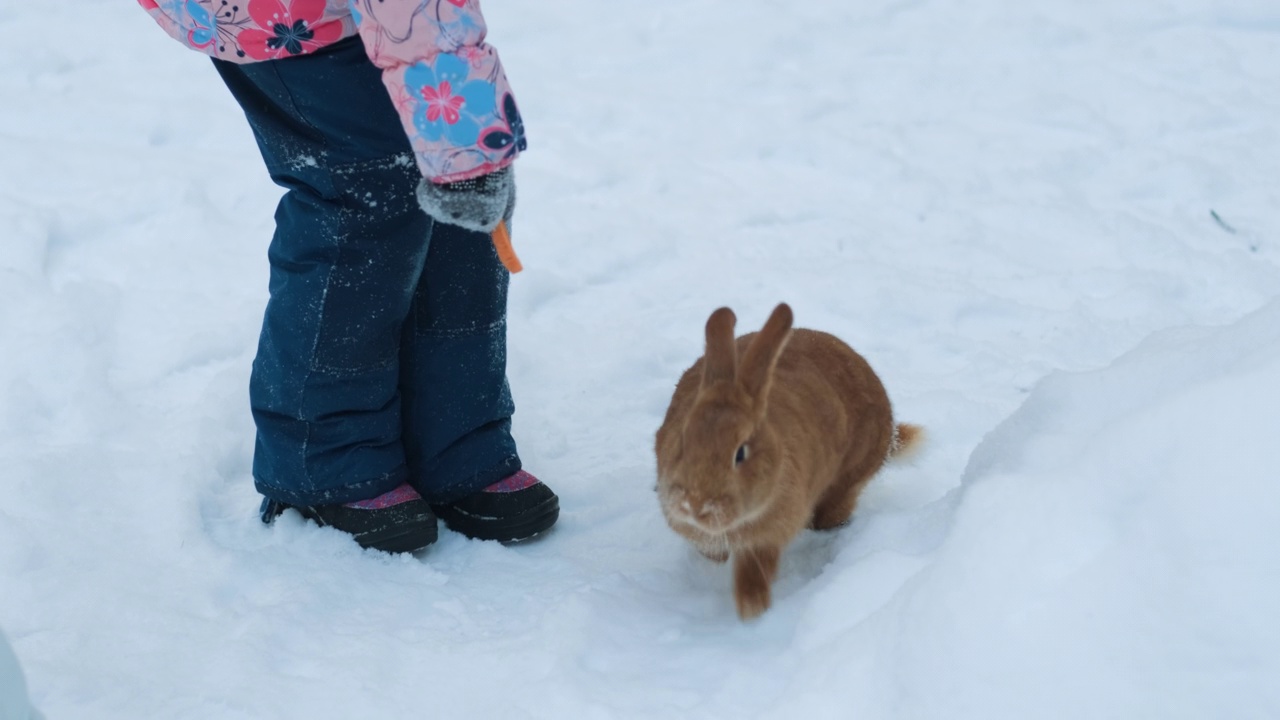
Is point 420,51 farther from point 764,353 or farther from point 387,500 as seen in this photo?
point 387,500

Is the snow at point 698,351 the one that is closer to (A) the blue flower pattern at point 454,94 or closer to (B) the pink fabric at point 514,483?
(B) the pink fabric at point 514,483

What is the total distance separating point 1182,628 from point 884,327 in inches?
73.1

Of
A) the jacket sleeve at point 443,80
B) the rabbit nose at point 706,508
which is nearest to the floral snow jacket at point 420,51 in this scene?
the jacket sleeve at point 443,80

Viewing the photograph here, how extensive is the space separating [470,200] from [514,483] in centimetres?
76

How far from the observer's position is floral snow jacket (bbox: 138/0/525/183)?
1837 mm

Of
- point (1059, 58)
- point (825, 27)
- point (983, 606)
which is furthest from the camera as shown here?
point (825, 27)

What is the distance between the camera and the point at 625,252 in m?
3.57

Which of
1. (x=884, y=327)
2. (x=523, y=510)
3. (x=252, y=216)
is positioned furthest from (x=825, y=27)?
(x=523, y=510)

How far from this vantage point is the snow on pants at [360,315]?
210cm

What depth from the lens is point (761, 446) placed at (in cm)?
190

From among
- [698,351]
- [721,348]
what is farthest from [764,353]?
[698,351]

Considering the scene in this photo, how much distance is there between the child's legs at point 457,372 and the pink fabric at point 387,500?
104 millimetres

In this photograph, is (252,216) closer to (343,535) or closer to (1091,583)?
(343,535)

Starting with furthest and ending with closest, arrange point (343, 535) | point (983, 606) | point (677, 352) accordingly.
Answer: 1. point (677, 352)
2. point (343, 535)
3. point (983, 606)
